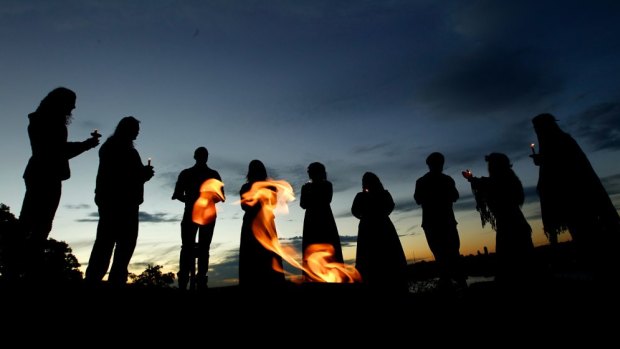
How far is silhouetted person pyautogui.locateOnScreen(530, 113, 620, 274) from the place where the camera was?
524 centimetres

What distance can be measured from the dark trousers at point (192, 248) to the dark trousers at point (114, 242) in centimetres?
159

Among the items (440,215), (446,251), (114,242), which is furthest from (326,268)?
(114,242)

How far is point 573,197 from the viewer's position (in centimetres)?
554

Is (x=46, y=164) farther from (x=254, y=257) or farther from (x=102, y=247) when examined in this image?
(x=254, y=257)

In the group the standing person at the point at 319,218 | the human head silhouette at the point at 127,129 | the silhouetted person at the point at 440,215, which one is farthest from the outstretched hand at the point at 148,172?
the silhouetted person at the point at 440,215

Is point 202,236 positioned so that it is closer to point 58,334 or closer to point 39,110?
point 39,110

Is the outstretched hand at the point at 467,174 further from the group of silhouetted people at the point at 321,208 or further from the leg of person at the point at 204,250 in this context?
the leg of person at the point at 204,250

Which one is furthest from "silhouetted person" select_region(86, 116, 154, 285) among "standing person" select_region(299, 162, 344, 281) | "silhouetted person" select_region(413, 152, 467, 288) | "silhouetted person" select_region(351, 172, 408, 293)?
"silhouetted person" select_region(413, 152, 467, 288)

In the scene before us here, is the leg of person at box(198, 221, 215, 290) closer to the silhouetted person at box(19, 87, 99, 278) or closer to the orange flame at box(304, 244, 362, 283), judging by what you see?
the orange flame at box(304, 244, 362, 283)

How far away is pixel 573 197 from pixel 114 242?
740 centimetres

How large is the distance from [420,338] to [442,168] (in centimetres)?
517

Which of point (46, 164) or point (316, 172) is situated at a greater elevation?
point (316, 172)

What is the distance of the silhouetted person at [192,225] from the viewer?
266 inches

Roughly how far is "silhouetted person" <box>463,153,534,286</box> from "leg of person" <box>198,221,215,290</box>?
5.65 m
